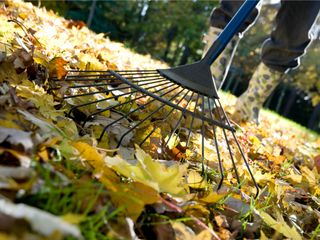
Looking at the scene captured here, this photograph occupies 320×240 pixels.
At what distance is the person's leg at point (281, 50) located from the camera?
8.68 feet

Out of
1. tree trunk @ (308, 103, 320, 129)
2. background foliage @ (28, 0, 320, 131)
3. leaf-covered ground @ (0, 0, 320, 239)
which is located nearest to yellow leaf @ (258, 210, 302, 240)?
leaf-covered ground @ (0, 0, 320, 239)

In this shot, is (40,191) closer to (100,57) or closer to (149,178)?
(149,178)

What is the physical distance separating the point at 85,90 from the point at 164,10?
25.9 m

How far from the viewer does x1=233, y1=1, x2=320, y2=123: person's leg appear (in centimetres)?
265

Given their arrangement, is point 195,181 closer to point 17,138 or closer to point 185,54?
point 17,138

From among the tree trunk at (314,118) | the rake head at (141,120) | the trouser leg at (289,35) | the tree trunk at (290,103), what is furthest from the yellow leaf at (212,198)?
the tree trunk at (290,103)

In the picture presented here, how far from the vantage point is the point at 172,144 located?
1.30m

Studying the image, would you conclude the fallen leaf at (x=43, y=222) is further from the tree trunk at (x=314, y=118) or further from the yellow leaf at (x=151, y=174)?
the tree trunk at (x=314, y=118)

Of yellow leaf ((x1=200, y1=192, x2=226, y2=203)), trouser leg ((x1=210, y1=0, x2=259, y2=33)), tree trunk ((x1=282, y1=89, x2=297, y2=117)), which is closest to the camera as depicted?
yellow leaf ((x1=200, y1=192, x2=226, y2=203))

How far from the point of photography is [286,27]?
276 centimetres

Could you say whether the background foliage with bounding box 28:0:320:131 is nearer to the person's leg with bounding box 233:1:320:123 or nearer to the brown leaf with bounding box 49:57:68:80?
the person's leg with bounding box 233:1:320:123

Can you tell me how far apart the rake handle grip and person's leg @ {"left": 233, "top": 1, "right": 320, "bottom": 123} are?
57.0 inches

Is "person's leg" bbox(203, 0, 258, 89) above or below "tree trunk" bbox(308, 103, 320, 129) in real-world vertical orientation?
above

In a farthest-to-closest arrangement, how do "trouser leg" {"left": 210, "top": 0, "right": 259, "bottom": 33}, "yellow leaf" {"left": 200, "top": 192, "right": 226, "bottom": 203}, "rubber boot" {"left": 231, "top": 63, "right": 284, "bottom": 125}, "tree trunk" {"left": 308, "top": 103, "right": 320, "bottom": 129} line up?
"tree trunk" {"left": 308, "top": 103, "right": 320, "bottom": 129}, "rubber boot" {"left": 231, "top": 63, "right": 284, "bottom": 125}, "trouser leg" {"left": 210, "top": 0, "right": 259, "bottom": 33}, "yellow leaf" {"left": 200, "top": 192, "right": 226, "bottom": 203}
